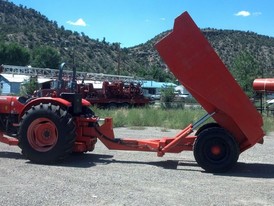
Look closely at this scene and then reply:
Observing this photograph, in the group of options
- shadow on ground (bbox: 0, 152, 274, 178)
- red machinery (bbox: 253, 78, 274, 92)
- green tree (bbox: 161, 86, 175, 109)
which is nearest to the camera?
shadow on ground (bbox: 0, 152, 274, 178)

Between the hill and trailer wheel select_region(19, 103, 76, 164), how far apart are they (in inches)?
3085

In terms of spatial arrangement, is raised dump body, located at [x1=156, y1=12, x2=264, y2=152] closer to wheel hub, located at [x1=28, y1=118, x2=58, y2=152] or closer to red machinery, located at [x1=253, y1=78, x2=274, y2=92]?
wheel hub, located at [x1=28, y1=118, x2=58, y2=152]

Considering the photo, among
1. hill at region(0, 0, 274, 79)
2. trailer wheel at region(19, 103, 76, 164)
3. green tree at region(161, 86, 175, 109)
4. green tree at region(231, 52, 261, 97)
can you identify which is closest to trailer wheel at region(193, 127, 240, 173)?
trailer wheel at region(19, 103, 76, 164)

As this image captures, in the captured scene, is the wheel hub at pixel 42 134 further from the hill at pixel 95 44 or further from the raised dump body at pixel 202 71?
the hill at pixel 95 44

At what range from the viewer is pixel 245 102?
9930 mm

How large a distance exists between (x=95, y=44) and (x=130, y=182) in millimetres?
106205

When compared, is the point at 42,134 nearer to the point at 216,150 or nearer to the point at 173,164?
the point at 173,164

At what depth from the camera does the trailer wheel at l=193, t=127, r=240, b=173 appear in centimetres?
999

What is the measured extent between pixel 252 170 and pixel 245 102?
1.62 m

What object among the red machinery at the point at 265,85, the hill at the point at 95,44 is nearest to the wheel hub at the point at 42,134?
the red machinery at the point at 265,85

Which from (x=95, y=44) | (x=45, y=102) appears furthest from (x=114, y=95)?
(x=95, y=44)

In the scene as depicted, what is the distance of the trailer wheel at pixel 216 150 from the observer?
999cm

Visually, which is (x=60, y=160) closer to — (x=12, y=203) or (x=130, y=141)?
(x=130, y=141)

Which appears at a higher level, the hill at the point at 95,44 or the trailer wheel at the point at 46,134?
the hill at the point at 95,44
